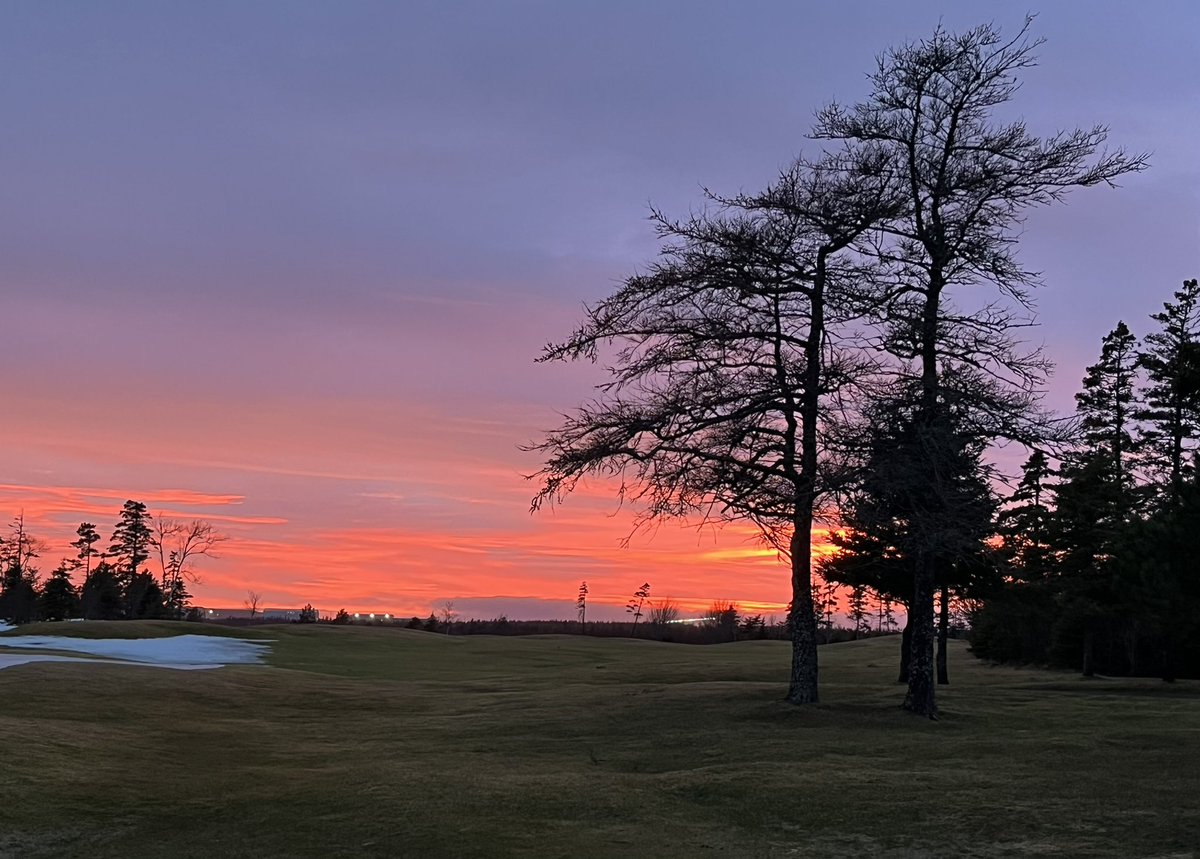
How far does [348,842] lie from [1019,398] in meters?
16.0

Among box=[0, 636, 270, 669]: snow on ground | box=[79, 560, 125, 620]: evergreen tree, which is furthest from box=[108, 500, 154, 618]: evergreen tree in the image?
box=[0, 636, 270, 669]: snow on ground

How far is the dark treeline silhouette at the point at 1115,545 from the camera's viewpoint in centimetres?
2286

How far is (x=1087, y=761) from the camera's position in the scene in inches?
604

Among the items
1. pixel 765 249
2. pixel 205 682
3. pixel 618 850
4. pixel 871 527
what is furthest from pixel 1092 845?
pixel 205 682

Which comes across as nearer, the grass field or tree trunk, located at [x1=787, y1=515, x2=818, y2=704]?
the grass field

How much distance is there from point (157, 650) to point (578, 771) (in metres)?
32.3

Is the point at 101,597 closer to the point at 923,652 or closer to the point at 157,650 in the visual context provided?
the point at 157,650

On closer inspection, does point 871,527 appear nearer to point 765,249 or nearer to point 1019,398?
point 1019,398

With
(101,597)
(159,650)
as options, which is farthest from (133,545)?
(159,650)

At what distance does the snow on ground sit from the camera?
39.2 metres

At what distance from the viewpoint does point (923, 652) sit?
21578mm

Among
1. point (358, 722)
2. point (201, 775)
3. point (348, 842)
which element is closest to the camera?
point (348, 842)

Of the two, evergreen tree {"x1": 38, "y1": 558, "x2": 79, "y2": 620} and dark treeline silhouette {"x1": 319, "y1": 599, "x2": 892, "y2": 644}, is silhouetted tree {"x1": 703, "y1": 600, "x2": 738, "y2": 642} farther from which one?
evergreen tree {"x1": 38, "y1": 558, "x2": 79, "y2": 620}

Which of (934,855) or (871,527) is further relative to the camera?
(871,527)
